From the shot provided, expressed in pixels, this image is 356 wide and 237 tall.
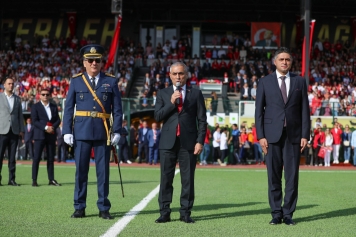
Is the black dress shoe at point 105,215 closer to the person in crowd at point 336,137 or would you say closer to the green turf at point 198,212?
the green turf at point 198,212

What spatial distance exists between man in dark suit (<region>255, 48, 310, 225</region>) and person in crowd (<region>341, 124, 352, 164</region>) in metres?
20.5

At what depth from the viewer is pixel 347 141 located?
95.7ft

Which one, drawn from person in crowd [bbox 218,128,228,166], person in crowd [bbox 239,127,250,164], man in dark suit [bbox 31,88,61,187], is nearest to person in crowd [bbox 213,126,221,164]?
person in crowd [bbox 218,128,228,166]

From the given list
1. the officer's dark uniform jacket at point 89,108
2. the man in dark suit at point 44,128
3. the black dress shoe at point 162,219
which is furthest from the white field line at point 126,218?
the man in dark suit at point 44,128

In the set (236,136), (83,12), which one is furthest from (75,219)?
(83,12)

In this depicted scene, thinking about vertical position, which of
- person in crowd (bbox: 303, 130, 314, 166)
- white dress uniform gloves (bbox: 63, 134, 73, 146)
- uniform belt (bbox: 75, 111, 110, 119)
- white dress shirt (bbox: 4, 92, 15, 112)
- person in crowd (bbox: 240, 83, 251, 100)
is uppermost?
person in crowd (bbox: 240, 83, 251, 100)

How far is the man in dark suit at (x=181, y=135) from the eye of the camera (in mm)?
9219

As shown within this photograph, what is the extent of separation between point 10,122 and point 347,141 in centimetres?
1762

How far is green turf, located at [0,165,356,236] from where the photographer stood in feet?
26.8

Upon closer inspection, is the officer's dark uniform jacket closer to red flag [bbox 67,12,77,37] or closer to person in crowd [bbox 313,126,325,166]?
person in crowd [bbox 313,126,325,166]

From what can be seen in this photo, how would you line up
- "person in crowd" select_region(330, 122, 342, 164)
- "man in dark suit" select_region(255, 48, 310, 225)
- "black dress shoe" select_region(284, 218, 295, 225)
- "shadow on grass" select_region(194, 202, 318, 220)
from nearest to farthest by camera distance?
"black dress shoe" select_region(284, 218, 295, 225)
"man in dark suit" select_region(255, 48, 310, 225)
"shadow on grass" select_region(194, 202, 318, 220)
"person in crowd" select_region(330, 122, 342, 164)

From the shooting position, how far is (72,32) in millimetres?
49781

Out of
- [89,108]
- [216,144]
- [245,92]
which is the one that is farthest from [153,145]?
[89,108]

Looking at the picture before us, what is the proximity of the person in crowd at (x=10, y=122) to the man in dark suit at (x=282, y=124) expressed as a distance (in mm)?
7375
